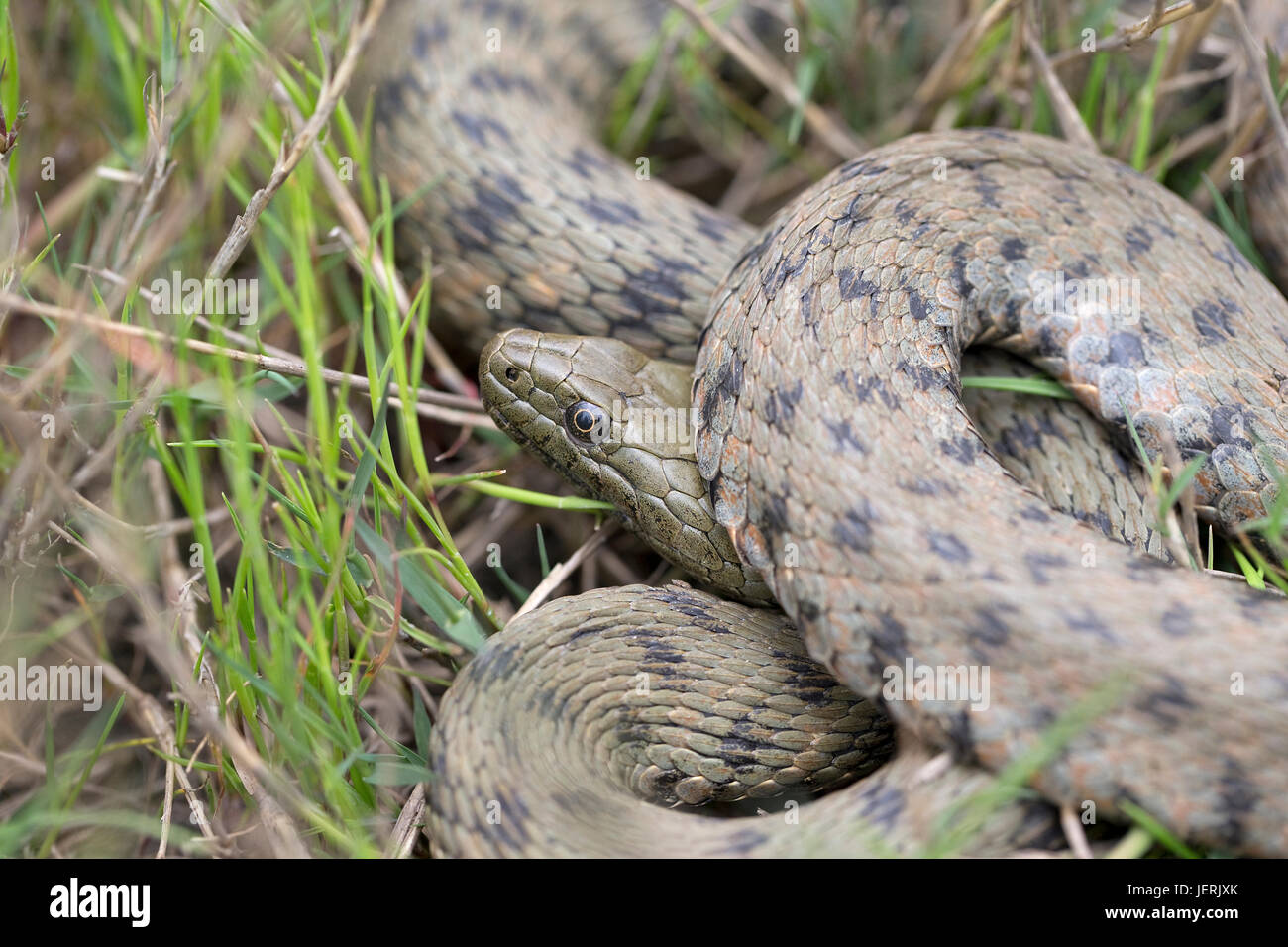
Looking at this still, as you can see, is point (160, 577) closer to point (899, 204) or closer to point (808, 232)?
point (808, 232)

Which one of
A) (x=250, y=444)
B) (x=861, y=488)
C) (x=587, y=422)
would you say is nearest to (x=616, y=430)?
(x=587, y=422)

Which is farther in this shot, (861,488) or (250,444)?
(250,444)

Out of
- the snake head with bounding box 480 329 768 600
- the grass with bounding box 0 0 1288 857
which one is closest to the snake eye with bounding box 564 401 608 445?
the snake head with bounding box 480 329 768 600

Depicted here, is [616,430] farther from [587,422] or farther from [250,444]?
[250,444]

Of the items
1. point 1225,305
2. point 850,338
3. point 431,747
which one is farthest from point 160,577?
point 1225,305

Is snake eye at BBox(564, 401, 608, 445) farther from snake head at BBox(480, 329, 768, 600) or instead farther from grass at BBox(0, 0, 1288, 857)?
grass at BBox(0, 0, 1288, 857)

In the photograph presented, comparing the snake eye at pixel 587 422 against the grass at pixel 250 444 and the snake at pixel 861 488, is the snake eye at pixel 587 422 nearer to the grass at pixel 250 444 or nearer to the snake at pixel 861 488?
the snake at pixel 861 488

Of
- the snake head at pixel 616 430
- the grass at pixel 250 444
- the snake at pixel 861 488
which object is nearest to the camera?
the snake at pixel 861 488

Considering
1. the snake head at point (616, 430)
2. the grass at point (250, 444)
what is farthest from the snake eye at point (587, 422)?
the grass at point (250, 444)
